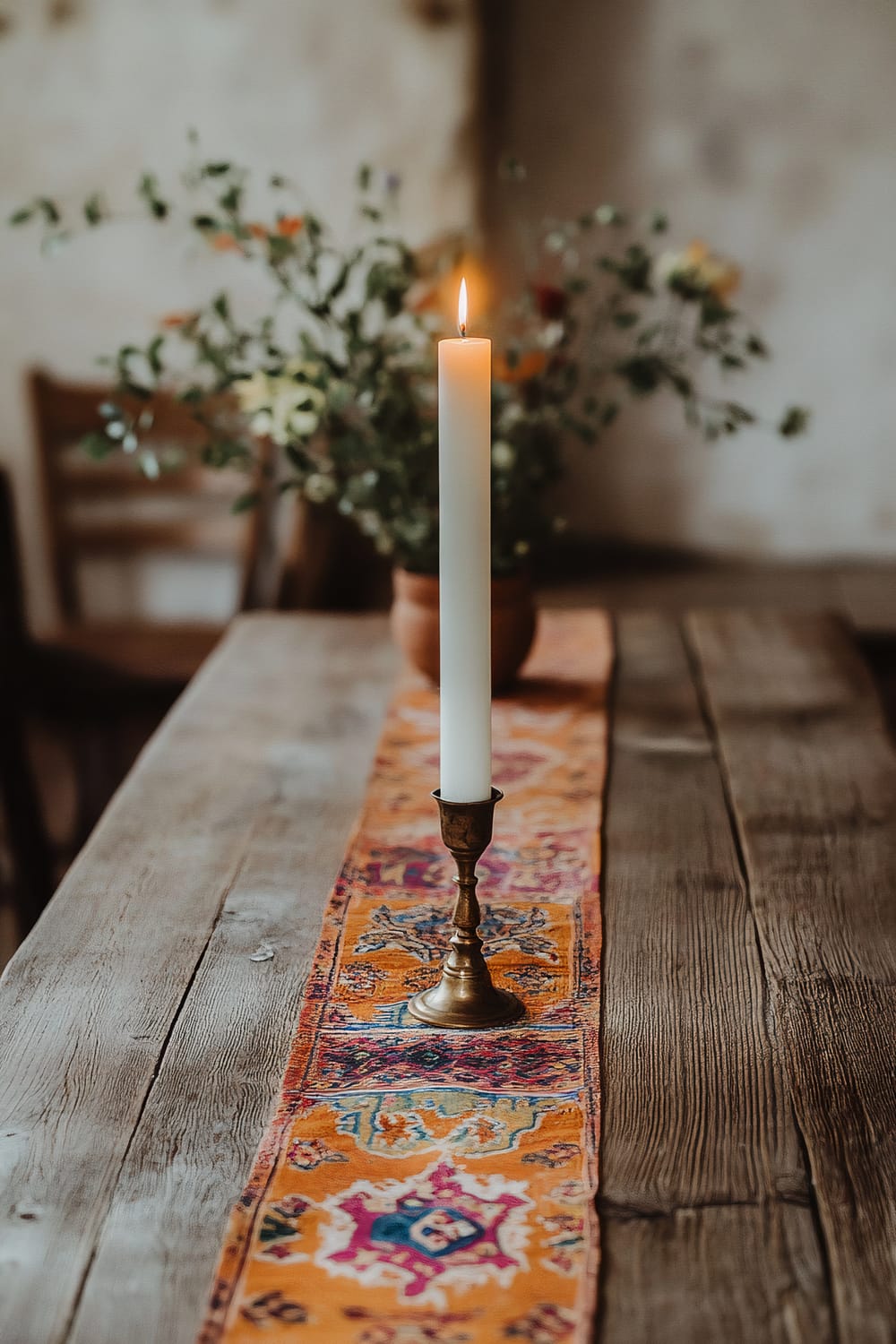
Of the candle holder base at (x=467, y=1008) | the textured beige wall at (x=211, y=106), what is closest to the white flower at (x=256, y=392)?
the candle holder base at (x=467, y=1008)

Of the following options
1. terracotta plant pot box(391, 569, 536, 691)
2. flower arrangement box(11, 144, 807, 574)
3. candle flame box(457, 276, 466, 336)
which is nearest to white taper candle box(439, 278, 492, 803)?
candle flame box(457, 276, 466, 336)

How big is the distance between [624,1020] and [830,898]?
0.25m

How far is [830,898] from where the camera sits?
1.04 meters

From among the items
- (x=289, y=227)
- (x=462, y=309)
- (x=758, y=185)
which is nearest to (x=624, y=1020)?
(x=462, y=309)

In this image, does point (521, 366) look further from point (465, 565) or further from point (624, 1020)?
point (624, 1020)

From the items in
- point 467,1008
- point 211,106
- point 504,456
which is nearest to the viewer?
point 467,1008

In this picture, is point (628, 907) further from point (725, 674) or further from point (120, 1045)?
point (725, 674)

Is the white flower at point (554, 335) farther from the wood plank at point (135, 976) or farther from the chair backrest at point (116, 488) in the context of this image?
the chair backrest at point (116, 488)

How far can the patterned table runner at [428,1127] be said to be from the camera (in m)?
0.61

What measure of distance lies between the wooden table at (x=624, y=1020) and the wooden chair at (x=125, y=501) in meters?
1.21

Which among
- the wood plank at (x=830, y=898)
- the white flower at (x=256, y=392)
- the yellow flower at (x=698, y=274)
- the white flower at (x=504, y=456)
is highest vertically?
the yellow flower at (x=698, y=274)

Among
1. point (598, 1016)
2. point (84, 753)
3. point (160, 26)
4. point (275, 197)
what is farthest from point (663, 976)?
point (160, 26)

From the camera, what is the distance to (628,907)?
3.36ft

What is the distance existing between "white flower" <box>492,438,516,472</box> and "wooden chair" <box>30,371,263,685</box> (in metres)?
1.25
